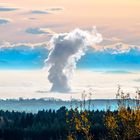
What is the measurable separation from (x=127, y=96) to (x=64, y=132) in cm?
14440

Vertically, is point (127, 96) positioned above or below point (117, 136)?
above

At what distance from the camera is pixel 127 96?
45.6 metres

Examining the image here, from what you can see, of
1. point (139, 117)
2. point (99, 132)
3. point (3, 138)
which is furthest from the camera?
point (3, 138)

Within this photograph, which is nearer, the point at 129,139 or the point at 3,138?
the point at 129,139

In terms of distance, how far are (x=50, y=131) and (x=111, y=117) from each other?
6051 inches

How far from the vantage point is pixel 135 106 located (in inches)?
1826

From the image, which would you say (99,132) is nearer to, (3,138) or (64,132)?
(64,132)

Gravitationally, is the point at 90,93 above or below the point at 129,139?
above

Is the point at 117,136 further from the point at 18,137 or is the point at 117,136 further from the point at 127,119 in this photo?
the point at 18,137

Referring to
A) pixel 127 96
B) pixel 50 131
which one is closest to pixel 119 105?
pixel 127 96

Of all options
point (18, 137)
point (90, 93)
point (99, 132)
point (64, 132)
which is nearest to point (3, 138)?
point (18, 137)

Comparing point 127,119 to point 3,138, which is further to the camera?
point 3,138

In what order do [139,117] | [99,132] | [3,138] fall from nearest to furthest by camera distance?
[139,117]
[99,132]
[3,138]

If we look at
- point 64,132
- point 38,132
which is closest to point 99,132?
point 64,132
